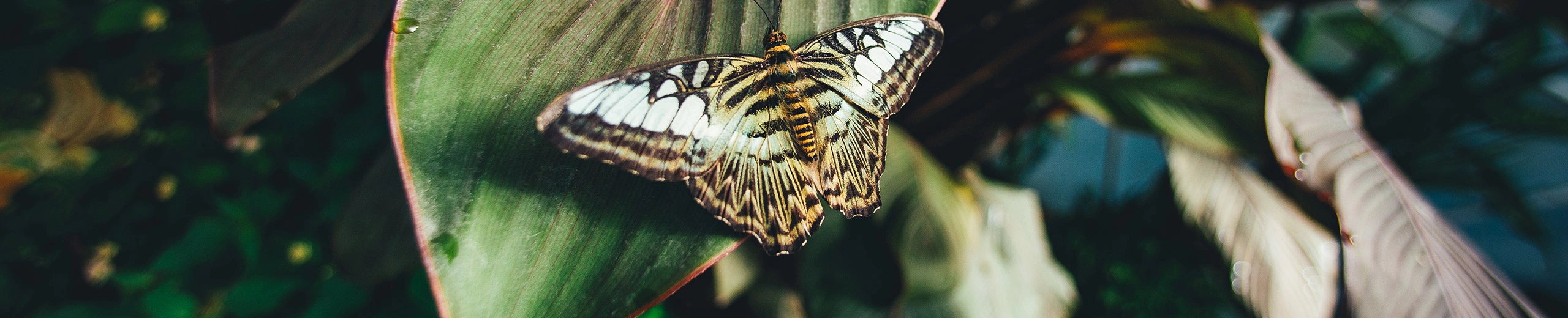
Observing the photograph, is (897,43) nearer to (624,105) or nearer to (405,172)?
(624,105)

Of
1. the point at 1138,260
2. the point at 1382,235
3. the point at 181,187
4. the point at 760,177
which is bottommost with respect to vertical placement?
the point at 1138,260

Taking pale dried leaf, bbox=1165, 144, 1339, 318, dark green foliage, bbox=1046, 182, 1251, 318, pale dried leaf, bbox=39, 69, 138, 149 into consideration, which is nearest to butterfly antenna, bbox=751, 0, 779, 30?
pale dried leaf, bbox=1165, 144, 1339, 318

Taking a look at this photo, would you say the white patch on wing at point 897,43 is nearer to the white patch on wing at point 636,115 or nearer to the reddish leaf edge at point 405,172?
the white patch on wing at point 636,115

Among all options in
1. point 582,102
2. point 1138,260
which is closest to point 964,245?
point 582,102

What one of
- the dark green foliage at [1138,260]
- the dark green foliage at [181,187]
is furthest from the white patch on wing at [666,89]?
the dark green foliage at [1138,260]

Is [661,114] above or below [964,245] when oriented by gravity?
above

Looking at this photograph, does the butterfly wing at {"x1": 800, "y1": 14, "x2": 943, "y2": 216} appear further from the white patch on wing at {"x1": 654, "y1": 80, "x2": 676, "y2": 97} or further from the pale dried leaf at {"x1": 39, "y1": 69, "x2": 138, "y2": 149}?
the pale dried leaf at {"x1": 39, "y1": 69, "x2": 138, "y2": 149}

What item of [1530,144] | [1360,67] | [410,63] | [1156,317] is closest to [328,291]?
[410,63]
